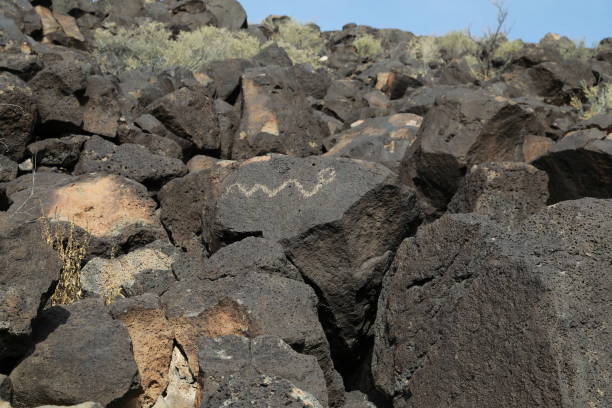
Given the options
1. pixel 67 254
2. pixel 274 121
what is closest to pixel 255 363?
pixel 67 254

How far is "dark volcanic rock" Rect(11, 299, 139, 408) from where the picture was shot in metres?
3.31

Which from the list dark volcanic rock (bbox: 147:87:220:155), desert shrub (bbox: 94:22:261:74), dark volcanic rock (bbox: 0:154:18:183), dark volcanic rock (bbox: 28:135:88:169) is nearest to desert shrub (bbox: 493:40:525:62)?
desert shrub (bbox: 94:22:261:74)

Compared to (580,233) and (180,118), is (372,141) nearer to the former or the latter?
(180,118)

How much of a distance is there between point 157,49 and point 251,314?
1363cm

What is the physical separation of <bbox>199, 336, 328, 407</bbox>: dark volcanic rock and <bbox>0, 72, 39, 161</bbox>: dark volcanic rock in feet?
14.5

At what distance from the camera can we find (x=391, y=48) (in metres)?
24.7

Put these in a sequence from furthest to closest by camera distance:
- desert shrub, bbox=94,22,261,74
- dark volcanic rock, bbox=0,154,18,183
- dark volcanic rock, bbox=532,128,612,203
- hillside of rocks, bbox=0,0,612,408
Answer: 1. desert shrub, bbox=94,22,261,74
2. dark volcanic rock, bbox=0,154,18,183
3. dark volcanic rock, bbox=532,128,612,203
4. hillside of rocks, bbox=0,0,612,408

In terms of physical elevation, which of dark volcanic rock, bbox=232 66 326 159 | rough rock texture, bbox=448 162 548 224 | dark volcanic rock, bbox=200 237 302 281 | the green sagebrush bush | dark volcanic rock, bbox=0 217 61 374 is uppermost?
the green sagebrush bush

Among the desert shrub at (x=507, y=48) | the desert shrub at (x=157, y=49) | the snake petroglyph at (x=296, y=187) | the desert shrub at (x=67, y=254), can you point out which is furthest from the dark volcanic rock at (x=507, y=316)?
the desert shrub at (x=507, y=48)

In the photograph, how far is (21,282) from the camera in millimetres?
3463

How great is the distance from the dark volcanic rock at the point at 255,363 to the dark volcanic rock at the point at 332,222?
4.80 ft

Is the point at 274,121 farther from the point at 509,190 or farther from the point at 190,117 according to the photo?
the point at 509,190

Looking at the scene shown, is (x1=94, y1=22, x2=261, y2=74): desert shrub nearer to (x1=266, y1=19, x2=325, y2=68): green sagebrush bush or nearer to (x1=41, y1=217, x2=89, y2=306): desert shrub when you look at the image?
(x1=266, y1=19, x2=325, y2=68): green sagebrush bush

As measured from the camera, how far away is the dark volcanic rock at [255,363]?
10.7 ft
